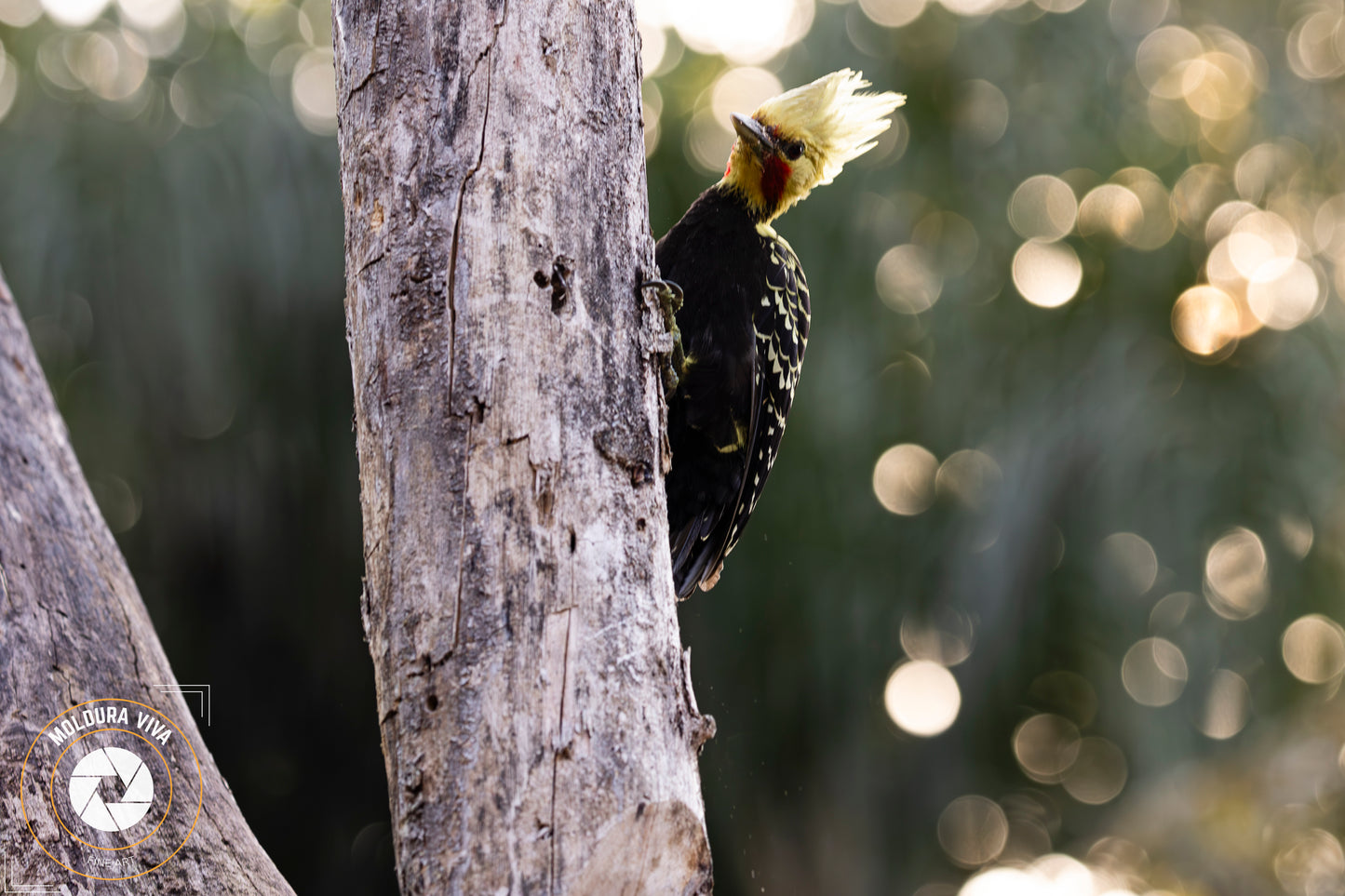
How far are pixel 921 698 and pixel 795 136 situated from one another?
3.13 m

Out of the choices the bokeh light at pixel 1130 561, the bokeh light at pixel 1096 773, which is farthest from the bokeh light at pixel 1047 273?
the bokeh light at pixel 1096 773

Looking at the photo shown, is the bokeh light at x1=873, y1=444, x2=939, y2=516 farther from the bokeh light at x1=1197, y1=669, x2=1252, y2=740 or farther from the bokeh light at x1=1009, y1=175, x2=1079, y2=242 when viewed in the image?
the bokeh light at x1=1197, y1=669, x2=1252, y2=740

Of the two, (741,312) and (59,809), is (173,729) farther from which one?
(741,312)

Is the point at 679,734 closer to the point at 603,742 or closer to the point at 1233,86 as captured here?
the point at 603,742

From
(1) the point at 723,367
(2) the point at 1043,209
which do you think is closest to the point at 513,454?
(1) the point at 723,367

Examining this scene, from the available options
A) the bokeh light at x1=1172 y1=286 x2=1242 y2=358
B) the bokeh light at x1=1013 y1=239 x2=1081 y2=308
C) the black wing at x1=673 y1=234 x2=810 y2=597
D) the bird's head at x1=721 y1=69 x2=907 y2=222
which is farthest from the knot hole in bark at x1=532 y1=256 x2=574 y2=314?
the bokeh light at x1=1172 y1=286 x2=1242 y2=358

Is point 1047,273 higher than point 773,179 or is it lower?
lower

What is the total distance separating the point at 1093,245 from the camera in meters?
4.87

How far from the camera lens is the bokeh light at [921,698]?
4750mm

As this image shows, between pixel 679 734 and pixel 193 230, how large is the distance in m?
3.79

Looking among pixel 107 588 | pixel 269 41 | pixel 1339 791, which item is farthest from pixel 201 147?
pixel 1339 791

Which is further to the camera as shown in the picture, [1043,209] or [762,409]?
[1043,209]

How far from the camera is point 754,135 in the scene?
2.48 metres

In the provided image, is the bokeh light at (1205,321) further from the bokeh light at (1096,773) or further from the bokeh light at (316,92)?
the bokeh light at (316,92)
